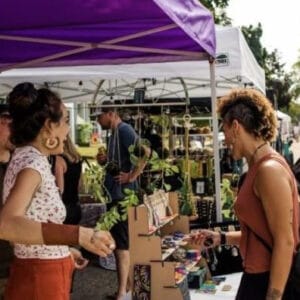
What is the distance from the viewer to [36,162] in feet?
5.71

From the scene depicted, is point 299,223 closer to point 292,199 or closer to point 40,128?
point 292,199

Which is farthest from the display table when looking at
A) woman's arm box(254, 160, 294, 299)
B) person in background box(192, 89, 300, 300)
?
woman's arm box(254, 160, 294, 299)

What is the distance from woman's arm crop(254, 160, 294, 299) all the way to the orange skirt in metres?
0.75

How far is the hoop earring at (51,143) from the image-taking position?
6.12ft

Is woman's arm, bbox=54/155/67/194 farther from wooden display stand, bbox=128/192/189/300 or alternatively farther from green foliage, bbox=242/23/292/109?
green foliage, bbox=242/23/292/109

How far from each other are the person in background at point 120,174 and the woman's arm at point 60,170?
643mm

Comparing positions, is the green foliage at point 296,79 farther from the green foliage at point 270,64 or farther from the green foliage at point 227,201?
the green foliage at point 227,201

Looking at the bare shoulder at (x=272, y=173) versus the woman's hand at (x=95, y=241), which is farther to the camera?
the bare shoulder at (x=272, y=173)

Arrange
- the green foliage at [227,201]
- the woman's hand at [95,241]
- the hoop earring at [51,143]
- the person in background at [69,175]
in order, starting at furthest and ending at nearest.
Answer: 1. the person in background at [69,175]
2. the green foliage at [227,201]
3. the hoop earring at [51,143]
4. the woman's hand at [95,241]

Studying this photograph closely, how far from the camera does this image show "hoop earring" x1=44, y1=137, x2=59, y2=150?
6.12ft

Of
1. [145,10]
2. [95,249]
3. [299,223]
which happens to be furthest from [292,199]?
[145,10]

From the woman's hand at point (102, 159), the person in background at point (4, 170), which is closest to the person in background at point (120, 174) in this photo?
the woman's hand at point (102, 159)

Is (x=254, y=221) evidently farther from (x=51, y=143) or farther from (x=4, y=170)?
(x=4, y=170)

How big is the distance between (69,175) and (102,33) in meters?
1.17
